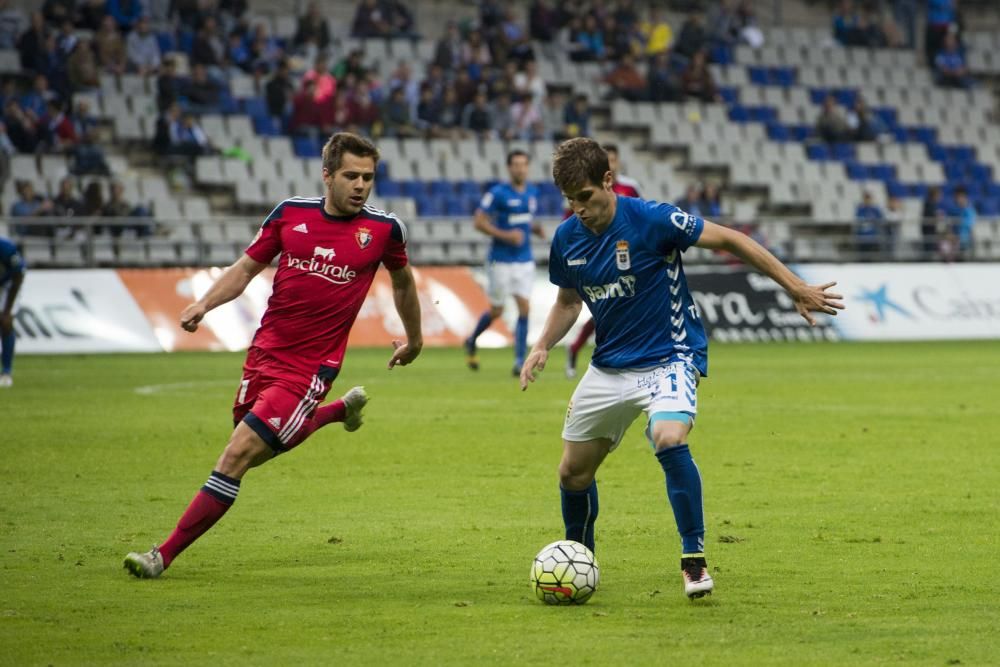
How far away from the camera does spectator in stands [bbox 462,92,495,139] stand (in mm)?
31516

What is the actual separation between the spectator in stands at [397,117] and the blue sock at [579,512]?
2373cm

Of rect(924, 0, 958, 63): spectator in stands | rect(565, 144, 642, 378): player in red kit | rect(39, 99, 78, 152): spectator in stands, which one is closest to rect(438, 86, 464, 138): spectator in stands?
rect(39, 99, 78, 152): spectator in stands

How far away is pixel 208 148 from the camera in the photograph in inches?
1123

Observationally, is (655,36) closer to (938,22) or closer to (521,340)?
(938,22)

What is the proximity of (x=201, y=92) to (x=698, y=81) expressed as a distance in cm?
1189

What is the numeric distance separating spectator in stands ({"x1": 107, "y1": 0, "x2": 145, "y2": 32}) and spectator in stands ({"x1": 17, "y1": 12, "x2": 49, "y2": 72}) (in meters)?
1.81

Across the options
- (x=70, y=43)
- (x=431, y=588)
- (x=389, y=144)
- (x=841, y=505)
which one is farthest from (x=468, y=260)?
(x=431, y=588)

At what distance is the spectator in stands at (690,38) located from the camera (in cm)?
3609

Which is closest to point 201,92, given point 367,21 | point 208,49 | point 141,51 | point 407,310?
point 208,49

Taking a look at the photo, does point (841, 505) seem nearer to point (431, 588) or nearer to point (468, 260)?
point (431, 588)

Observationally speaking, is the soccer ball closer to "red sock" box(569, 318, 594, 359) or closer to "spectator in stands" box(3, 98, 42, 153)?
"red sock" box(569, 318, 594, 359)

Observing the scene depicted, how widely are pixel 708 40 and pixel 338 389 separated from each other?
22.4 metres

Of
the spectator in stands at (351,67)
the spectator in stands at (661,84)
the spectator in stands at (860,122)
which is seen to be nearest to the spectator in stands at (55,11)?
the spectator in stands at (351,67)

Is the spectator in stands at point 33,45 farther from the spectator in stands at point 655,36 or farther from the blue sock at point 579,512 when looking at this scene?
the blue sock at point 579,512
